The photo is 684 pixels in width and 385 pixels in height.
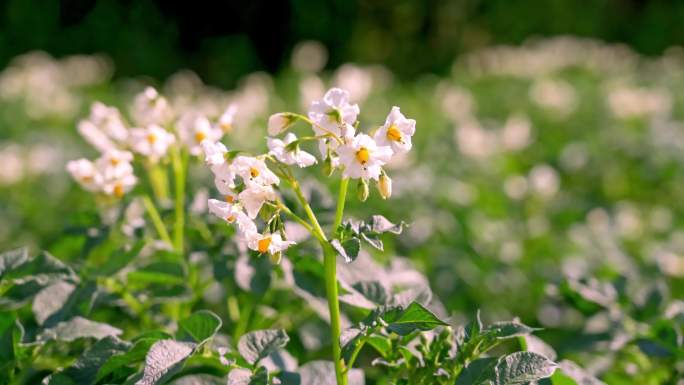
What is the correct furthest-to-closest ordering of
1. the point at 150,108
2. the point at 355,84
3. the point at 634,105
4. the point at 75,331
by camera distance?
the point at 634,105 → the point at 355,84 → the point at 150,108 → the point at 75,331

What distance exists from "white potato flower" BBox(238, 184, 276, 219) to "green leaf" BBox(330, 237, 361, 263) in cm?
11

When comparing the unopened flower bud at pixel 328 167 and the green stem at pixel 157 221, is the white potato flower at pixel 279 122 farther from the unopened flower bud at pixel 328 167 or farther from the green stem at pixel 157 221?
the green stem at pixel 157 221

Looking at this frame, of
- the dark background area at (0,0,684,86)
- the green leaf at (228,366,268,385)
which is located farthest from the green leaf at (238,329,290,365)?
the dark background area at (0,0,684,86)

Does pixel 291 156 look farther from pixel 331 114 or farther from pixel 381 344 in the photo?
pixel 381 344

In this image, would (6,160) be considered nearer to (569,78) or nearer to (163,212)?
(163,212)

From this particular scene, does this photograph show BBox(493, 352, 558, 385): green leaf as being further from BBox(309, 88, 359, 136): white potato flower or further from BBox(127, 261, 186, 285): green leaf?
BBox(127, 261, 186, 285): green leaf

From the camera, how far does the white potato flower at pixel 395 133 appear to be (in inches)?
45.9

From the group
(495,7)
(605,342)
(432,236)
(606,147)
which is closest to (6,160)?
(432,236)

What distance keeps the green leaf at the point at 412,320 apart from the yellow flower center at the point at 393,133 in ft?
0.75

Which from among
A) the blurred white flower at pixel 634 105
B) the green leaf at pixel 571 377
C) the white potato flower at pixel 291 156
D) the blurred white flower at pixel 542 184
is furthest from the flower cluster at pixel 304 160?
the blurred white flower at pixel 634 105

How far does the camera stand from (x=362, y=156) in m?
1.13

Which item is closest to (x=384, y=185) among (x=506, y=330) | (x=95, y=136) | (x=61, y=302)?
(x=506, y=330)

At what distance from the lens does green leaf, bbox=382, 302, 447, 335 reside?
3.65 ft

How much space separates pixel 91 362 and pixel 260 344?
25 cm
